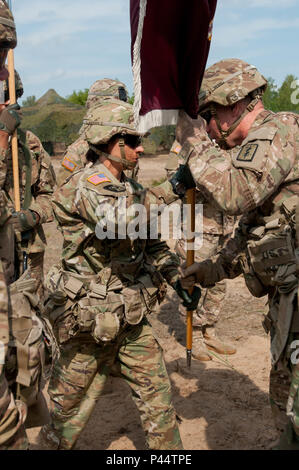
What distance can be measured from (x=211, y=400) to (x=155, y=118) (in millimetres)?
3332

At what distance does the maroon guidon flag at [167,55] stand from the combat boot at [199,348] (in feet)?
12.3

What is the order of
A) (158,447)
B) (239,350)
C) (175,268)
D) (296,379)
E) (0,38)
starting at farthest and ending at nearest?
(239,350) → (175,268) → (158,447) → (0,38) → (296,379)

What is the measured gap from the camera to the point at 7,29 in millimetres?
3217

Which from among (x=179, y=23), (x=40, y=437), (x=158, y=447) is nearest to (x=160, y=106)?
(x=179, y=23)

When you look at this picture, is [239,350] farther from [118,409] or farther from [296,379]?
[296,379]

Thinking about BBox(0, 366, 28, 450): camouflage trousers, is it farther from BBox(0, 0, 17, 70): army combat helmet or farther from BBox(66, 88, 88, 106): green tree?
BBox(66, 88, 88, 106): green tree

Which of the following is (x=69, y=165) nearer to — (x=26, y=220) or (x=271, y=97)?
(x=26, y=220)

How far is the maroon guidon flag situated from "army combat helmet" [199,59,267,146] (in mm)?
345

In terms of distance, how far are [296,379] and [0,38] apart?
8.44ft

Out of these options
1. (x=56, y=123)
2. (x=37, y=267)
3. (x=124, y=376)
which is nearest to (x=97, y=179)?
(x=124, y=376)

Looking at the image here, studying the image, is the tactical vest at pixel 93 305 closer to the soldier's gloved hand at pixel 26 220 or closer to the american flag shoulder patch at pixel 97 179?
the american flag shoulder patch at pixel 97 179

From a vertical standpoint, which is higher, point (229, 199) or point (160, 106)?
point (160, 106)

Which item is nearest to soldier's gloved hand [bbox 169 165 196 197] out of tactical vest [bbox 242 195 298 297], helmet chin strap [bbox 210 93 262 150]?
helmet chin strap [bbox 210 93 262 150]

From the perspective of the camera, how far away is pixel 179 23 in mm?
3242
